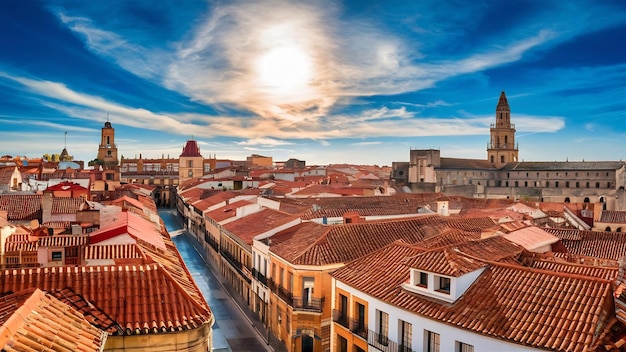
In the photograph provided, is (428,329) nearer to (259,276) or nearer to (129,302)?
(129,302)

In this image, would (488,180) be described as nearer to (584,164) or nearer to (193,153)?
(584,164)

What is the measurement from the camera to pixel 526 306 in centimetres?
1465

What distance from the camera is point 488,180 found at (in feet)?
366

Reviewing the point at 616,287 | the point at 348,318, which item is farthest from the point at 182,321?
the point at 616,287

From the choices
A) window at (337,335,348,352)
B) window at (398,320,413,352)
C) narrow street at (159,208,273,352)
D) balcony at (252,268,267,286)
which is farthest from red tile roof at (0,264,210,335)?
balcony at (252,268,267,286)

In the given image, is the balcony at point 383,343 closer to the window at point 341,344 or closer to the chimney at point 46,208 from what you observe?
the window at point 341,344

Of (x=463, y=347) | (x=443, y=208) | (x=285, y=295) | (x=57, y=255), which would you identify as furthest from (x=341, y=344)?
(x=443, y=208)

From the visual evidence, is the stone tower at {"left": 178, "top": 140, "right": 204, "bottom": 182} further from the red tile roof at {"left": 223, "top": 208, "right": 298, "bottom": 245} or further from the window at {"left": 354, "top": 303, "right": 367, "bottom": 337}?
the window at {"left": 354, "top": 303, "right": 367, "bottom": 337}

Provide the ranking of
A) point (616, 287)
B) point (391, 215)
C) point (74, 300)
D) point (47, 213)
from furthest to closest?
1. point (391, 215)
2. point (47, 213)
3. point (616, 287)
4. point (74, 300)

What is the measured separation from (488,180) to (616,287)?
9960 cm

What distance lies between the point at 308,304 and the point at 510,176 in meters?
95.9

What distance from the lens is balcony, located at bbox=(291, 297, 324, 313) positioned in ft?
77.0

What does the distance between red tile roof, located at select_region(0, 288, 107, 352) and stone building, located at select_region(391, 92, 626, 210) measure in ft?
307

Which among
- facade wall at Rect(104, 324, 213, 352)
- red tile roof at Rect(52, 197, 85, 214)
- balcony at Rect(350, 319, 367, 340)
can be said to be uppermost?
red tile roof at Rect(52, 197, 85, 214)
